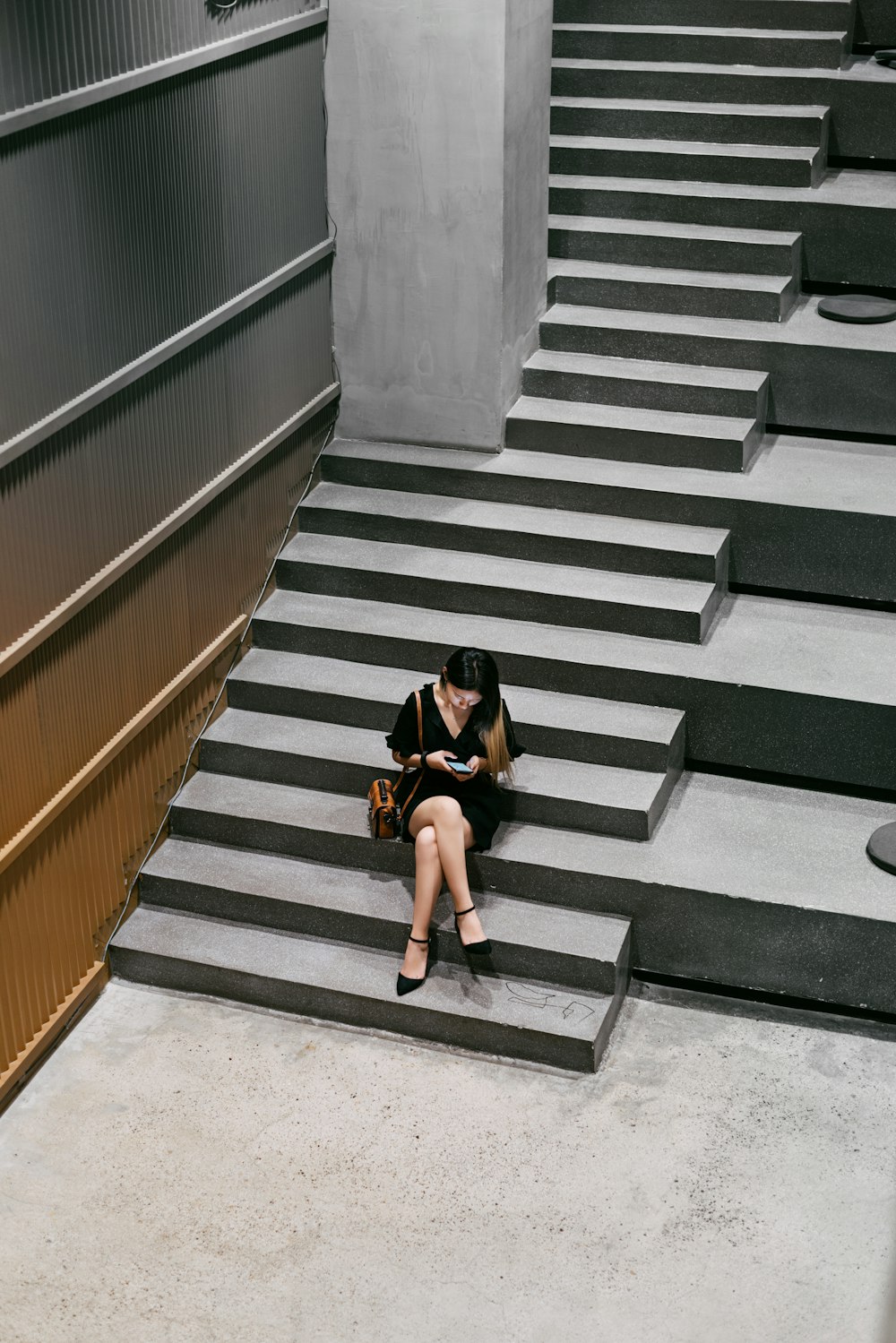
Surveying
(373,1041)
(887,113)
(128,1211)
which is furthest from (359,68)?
(128,1211)

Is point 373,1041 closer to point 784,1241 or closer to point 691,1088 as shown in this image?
Result: point 691,1088

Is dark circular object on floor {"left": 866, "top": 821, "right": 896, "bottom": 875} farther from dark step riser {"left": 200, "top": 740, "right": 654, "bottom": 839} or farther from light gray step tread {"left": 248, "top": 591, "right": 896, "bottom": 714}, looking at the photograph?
dark step riser {"left": 200, "top": 740, "right": 654, "bottom": 839}

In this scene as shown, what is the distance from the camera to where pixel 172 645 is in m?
6.45

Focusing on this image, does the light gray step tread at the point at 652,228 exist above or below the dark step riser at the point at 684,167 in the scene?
below

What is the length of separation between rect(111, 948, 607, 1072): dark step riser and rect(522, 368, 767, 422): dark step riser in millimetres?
3068

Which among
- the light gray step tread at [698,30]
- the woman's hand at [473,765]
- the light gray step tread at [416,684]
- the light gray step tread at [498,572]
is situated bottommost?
the light gray step tread at [416,684]

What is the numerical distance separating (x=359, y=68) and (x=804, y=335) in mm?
2381

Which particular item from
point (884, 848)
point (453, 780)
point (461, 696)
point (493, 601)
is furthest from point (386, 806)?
point (884, 848)

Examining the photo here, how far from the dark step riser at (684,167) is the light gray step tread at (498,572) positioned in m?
2.42

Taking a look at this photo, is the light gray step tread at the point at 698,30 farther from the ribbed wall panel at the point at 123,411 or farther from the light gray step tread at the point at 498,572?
the light gray step tread at the point at 498,572

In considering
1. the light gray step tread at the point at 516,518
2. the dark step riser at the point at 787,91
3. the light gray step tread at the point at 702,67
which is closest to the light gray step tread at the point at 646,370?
the light gray step tread at the point at 516,518

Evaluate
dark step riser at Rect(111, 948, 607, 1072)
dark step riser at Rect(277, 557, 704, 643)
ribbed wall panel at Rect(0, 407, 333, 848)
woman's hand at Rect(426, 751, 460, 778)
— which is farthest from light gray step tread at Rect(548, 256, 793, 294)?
dark step riser at Rect(111, 948, 607, 1072)

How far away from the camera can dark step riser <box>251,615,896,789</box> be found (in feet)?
21.2

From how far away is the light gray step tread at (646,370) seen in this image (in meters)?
7.47
